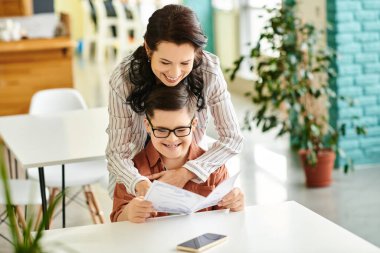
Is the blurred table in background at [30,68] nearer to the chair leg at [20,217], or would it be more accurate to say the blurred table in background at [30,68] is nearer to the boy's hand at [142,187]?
the chair leg at [20,217]

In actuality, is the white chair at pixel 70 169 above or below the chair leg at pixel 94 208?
above

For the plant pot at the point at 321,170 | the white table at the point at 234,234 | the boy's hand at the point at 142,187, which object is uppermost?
the boy's hand at the point at 142,187

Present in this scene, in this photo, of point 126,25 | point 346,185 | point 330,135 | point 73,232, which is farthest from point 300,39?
point 126,25

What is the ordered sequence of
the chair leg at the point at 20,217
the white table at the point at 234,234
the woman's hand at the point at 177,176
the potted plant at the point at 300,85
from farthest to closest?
the potted plant at the point at 300,85, the chair leg at the point at 20,217, the woman's hand at the point at 177,176, the white table at the point at 234,234

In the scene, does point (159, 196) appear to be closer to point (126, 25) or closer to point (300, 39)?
point (300, 39)

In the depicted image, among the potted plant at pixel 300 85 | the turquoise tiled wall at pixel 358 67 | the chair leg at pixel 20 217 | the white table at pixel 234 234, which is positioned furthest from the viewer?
the turquoise tiled wall at pixel 358 67

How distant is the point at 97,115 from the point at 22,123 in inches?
16.5

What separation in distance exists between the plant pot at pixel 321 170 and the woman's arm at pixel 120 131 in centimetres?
272

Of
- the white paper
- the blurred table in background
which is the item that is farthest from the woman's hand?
the blurred table in background

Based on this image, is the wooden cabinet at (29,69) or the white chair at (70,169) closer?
the white chair at (70,169)

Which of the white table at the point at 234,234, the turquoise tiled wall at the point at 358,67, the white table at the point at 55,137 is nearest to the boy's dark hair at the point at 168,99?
the white table at the point at 234,234

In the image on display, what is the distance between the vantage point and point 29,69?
700cm

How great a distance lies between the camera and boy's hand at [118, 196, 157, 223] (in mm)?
2191

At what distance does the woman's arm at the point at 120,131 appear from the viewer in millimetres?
2352
